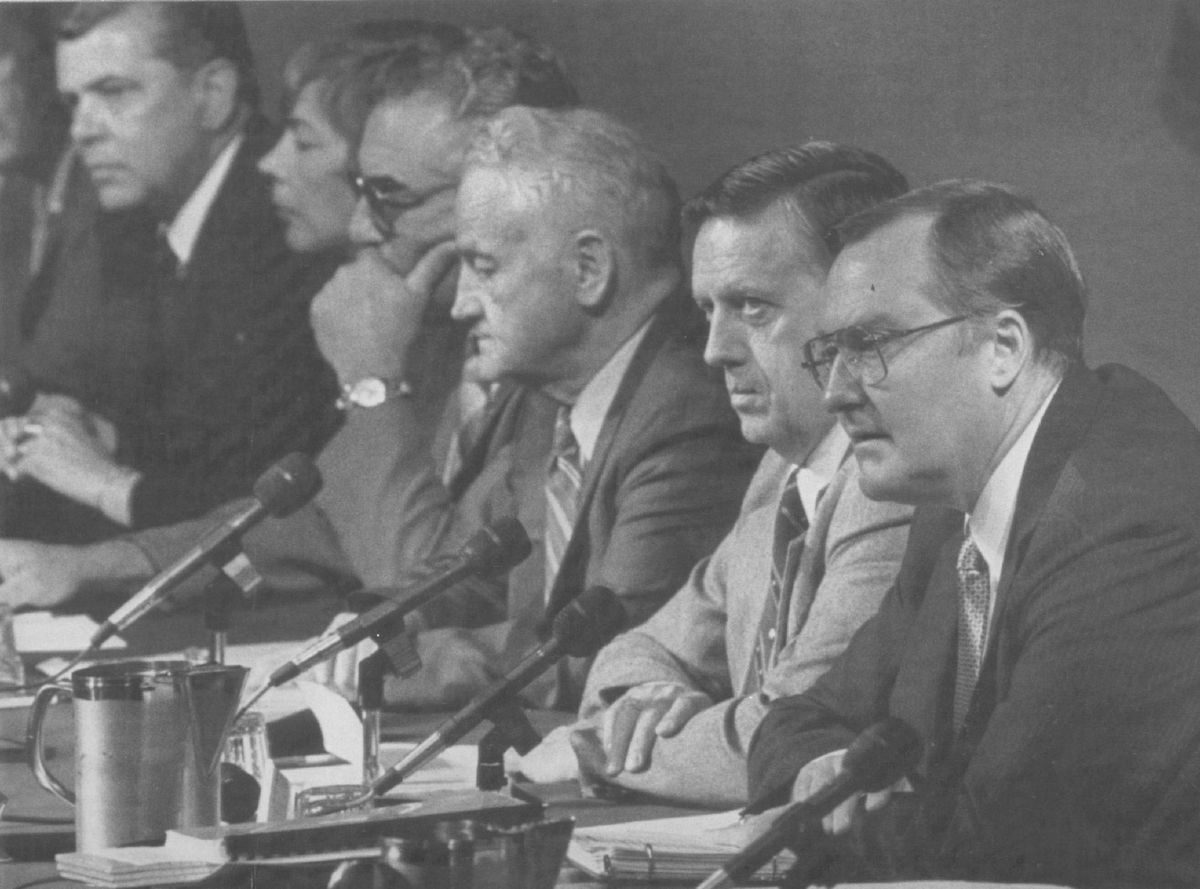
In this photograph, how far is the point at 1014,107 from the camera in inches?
110

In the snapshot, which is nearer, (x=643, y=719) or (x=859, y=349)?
(x=859, y=349)

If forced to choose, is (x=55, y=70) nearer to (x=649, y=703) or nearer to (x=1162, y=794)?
(x=649, y=703)

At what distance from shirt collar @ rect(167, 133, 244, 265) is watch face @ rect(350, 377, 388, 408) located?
45cm

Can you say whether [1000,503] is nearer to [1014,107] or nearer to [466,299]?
[1014,107]

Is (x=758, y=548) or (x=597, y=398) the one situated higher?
(x=597, y=398)

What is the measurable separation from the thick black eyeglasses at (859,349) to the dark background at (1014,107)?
0.24 metres

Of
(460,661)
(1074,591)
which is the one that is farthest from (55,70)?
(1074,591)

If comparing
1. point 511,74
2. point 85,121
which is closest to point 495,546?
point 511,74

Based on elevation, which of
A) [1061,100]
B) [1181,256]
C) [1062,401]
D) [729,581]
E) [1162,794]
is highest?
[1061,100]

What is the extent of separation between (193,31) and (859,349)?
179 centimetres

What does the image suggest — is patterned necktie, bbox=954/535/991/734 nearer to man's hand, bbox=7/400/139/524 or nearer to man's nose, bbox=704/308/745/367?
man's nose, bbox=704/308/745/367

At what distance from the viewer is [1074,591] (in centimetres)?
241

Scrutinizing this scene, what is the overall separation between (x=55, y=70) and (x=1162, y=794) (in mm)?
2529

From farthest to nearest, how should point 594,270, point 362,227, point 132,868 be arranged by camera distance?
point 362,227 → point 594,270 → point 132,868
